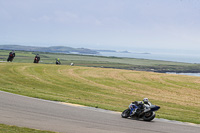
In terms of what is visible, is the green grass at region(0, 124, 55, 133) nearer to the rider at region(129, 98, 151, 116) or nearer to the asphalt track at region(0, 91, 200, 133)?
the asphalt track at region(0, 91, 200, 133)

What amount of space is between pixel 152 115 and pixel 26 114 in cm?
645

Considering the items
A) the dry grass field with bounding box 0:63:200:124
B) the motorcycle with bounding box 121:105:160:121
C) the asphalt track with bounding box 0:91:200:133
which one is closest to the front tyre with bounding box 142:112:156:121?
the motorcycle with bounding box 121:105:160:121

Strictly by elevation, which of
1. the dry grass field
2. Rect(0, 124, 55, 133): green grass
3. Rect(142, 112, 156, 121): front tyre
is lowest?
the dry grass field

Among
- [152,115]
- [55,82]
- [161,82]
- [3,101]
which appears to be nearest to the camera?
[152,115]

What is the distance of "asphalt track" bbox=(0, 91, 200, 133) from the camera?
42.1ft

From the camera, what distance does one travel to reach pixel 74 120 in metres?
14.5

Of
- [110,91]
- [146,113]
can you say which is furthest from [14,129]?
[110,91]

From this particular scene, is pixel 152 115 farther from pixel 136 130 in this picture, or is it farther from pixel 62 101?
pixel 62 101

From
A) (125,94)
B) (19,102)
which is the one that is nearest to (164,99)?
(125,94)

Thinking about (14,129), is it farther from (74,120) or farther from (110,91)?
(110,91)

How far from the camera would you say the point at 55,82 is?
3409 cm

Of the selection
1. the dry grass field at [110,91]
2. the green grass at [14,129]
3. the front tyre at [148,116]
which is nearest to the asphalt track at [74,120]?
the front tyre at [148,116]

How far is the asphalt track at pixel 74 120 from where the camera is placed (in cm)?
1284

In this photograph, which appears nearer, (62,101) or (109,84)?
(62,101)
